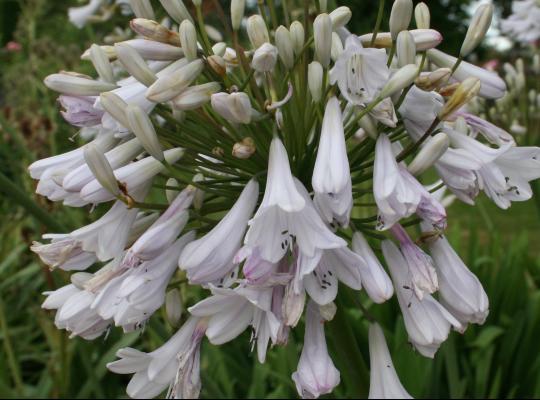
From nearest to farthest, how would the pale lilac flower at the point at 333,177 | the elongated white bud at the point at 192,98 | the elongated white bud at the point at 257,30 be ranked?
1. the pale lilac flower at the point at 333,177
2. the elongated white bud at the point at 192,98
3. the elongated white bud at the point at 257,30

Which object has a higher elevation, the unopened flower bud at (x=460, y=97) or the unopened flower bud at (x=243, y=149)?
the unopened flower bud at (x=460, y=97)

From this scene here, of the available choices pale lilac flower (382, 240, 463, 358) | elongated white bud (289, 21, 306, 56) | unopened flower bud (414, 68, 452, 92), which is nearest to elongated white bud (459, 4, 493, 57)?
unopened flower bud (414, 68, 452, 92)

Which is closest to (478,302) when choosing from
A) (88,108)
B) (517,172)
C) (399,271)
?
(399,271)

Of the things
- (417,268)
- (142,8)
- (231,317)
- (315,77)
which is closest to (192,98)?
(315,77)

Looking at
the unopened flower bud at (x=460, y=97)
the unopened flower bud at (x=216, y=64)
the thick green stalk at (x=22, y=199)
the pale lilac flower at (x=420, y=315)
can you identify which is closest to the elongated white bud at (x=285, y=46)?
the unopened flower bud at (x=216, y=64)

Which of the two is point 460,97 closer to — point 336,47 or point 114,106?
point 336,47

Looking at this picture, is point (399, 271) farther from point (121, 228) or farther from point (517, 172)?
point (121, 228)

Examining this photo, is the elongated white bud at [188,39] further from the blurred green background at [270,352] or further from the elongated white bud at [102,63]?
the blurred green background at [270,352]

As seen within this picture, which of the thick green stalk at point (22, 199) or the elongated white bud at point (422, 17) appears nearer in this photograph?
the elongated white bud at point (422, 17)
